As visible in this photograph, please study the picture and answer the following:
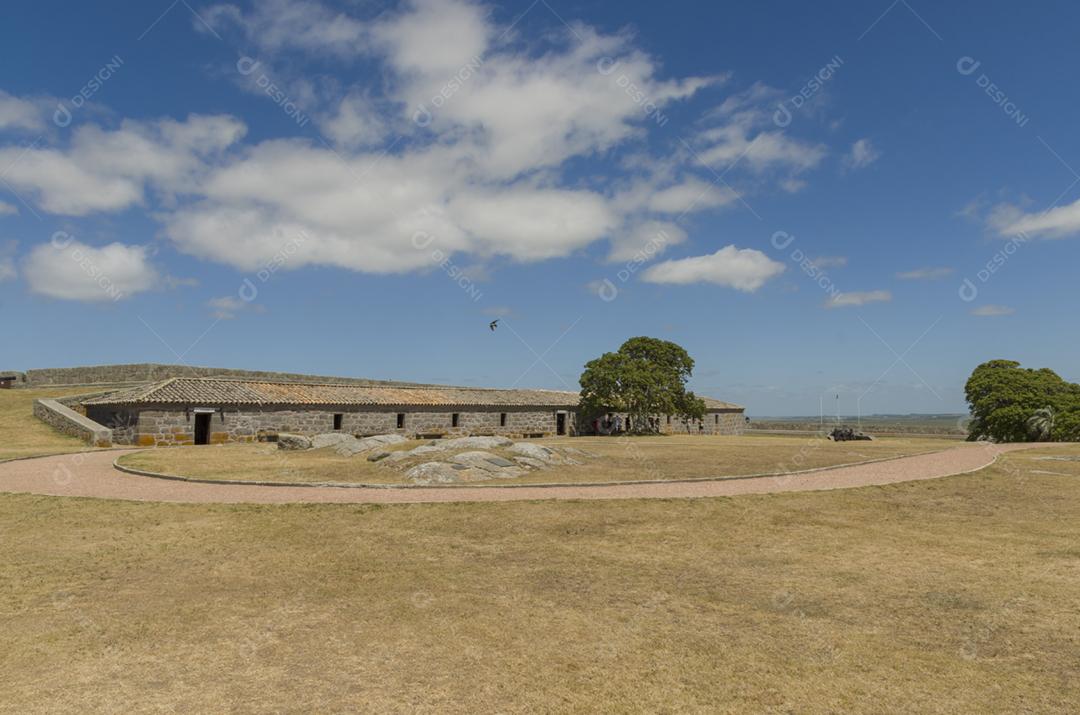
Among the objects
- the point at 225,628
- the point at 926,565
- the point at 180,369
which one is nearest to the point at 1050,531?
the point at 926,565

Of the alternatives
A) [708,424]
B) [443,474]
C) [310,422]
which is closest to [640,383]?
[708,424]

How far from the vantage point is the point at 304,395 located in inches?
1416

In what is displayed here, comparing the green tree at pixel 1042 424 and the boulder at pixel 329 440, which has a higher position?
the green tree at pixel 1042 424

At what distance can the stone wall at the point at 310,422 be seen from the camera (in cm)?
2942

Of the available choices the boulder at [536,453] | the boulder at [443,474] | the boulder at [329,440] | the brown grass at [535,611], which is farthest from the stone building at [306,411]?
the brown grass at [535,611]

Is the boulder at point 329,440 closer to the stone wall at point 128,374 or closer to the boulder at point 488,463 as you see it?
the boulder at point 488,463

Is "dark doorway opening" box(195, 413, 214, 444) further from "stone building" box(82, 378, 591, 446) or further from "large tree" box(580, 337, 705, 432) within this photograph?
"large tree" box(580, 337, 705, 432)

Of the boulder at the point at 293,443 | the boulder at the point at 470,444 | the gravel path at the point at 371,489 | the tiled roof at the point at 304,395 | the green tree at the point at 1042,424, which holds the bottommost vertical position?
the gravel path at the point at 371,489

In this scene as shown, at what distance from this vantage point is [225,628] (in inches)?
254

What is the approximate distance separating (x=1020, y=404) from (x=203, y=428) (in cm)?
4554

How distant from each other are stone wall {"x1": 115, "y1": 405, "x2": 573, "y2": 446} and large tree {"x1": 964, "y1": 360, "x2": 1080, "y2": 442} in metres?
27.0

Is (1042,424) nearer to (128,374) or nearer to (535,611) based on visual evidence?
(535,611)

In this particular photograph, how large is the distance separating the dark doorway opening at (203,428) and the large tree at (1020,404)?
44424 millimetres

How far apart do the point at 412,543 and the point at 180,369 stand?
37.2 metres
